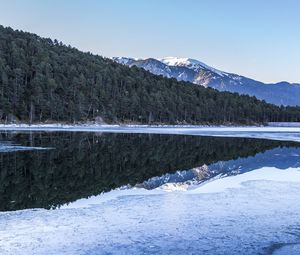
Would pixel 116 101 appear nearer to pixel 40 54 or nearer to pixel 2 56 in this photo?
pixel 40 54

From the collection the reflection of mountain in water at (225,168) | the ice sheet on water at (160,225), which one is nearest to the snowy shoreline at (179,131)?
the reflection of mountain in water at (225,168)

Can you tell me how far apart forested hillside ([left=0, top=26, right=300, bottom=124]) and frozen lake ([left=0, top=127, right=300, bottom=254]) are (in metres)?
92.5

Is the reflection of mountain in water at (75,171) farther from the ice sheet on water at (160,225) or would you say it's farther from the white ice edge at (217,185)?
the ice sheet on water at (160,225)

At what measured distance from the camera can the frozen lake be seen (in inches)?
396

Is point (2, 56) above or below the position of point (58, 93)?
above

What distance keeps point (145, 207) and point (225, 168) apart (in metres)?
13.6

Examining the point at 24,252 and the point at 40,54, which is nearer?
the point at 24,252

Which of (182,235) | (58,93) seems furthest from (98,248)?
(58,93)

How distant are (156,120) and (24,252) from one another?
150 m

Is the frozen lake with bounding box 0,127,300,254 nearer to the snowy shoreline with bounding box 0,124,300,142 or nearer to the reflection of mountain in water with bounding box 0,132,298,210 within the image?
the reflection of mountain in water with bounding box 0,132,298,210

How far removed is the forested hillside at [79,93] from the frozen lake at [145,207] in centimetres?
9250

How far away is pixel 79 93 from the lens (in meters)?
136

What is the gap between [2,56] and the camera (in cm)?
13812

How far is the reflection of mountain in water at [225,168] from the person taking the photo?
2136 centimetres
